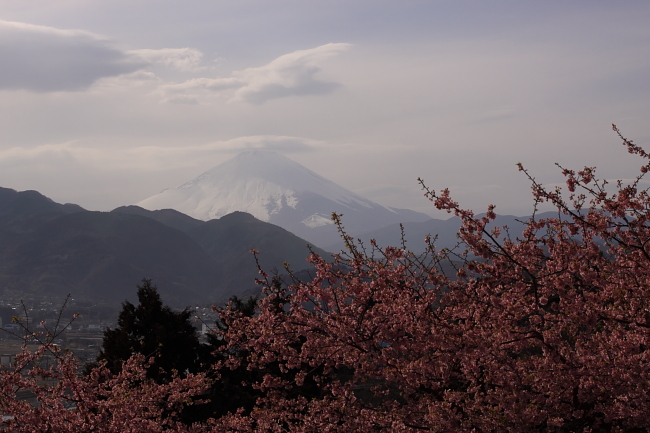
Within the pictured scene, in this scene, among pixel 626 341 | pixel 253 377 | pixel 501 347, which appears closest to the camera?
pixel 626 341

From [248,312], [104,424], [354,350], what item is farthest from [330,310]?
[248,312]

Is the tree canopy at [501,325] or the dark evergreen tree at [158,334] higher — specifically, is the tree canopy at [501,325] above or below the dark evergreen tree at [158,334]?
above

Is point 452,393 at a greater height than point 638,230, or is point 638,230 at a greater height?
point 638,230

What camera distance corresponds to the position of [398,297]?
26.7 ft

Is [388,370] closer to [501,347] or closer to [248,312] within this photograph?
[501,347]

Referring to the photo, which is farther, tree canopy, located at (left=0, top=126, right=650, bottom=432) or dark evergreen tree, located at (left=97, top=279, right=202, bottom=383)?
dark evergreen tree, located at (left=97, top=279, right=202, bottom=383)

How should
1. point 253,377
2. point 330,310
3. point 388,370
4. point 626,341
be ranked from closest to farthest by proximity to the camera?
point 626,341, point 388,370, point 330,310, point 253,377

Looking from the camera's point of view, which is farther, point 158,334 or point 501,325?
point 158,334

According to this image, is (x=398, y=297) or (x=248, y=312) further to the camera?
(x=248, y=312)

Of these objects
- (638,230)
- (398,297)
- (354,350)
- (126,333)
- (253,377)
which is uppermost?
(638,230)

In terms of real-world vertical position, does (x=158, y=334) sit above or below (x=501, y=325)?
below

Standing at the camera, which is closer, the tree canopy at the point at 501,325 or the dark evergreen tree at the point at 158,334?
the tree canopy at the point at 501,325

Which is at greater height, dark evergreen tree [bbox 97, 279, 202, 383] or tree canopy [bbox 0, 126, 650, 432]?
tree canopy [bbox 0, 126, 650, 432]

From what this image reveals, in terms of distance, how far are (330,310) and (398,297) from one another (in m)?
1.53
